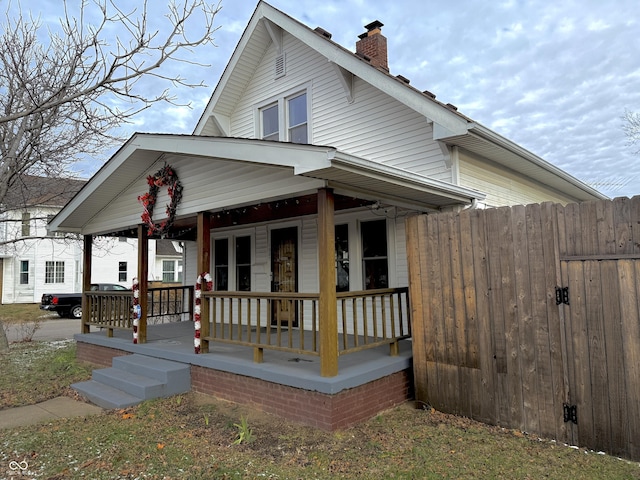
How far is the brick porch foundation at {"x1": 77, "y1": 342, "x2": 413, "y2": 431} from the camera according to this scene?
4691mm

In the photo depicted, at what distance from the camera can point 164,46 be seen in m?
6.14

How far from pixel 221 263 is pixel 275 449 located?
23.5 ft

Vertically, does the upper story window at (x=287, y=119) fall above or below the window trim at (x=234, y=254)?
above

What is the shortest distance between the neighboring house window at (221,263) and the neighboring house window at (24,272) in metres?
19.7

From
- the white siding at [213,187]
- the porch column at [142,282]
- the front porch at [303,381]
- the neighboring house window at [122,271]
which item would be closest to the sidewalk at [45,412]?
the front porch at [303,381]

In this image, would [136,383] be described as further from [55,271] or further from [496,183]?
[55,271]

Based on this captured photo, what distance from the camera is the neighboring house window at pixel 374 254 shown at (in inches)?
297

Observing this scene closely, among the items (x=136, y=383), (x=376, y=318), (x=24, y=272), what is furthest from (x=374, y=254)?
(x=24, y=272)

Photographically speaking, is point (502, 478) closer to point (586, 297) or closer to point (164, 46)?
point (586, 297)

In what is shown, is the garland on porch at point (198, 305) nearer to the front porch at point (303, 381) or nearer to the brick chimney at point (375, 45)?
the front porch at point (303, 381)

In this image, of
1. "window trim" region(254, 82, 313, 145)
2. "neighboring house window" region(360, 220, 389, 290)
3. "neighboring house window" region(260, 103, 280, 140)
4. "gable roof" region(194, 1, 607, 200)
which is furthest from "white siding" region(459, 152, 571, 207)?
"neighboring house window" region(260, 103, 280, 140)

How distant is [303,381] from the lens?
481 cm

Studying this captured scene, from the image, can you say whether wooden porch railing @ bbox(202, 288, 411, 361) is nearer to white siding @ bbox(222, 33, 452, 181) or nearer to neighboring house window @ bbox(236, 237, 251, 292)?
neighboring house window @ bbox(236, 237, 251, 292)

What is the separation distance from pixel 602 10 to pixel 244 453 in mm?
13197
